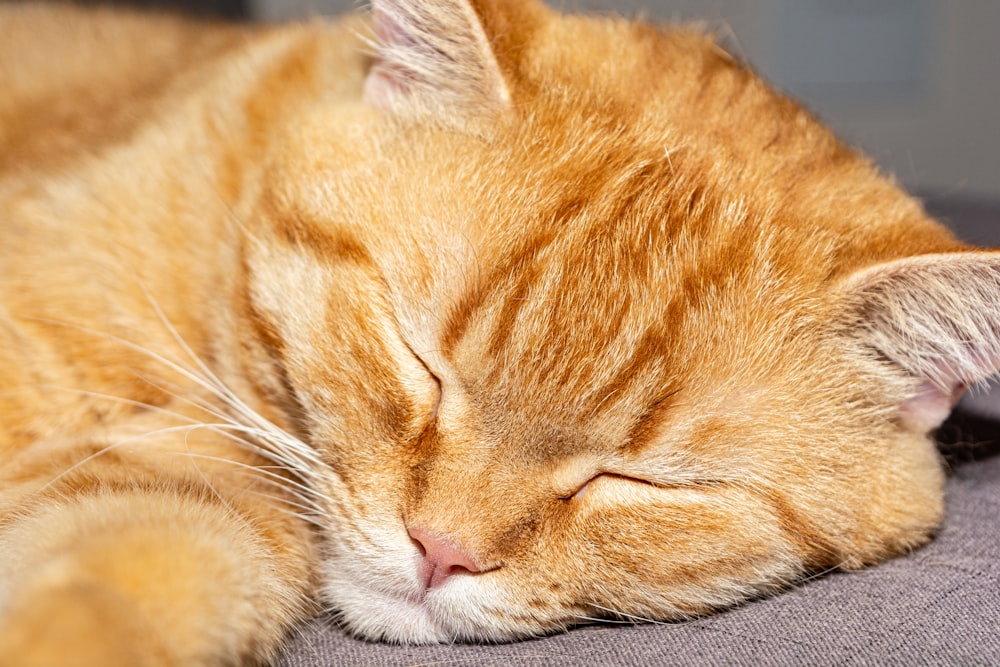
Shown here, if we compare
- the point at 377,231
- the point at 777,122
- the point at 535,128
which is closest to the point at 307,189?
the point at 377,231

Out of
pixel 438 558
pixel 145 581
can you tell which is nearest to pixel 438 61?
pixel 438 558

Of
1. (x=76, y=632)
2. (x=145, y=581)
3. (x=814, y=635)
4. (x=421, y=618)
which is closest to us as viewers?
(x=76, y=632)

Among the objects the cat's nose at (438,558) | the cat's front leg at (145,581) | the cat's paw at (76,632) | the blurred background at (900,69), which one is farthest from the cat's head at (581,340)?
the blurred background at (900,69)

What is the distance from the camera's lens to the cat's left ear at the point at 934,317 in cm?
135

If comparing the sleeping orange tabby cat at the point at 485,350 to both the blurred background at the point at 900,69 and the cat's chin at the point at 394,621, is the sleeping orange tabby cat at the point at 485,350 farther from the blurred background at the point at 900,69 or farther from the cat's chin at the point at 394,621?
the blurred background at the point at 900,69

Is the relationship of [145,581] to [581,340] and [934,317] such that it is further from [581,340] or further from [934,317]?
[934,317]

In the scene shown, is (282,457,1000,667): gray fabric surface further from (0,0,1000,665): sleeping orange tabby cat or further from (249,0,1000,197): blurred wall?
(249,0,1000,197): blurred wall

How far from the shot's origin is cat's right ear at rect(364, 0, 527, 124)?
1459 mm

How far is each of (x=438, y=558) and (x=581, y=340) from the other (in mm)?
360

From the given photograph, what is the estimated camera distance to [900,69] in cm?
595

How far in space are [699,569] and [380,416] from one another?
51cm

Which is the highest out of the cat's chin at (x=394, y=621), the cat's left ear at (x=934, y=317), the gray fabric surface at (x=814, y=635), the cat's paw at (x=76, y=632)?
the cat's left ear at (x=934, y=317)

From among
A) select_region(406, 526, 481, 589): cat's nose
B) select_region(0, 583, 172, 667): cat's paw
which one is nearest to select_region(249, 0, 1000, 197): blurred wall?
select_region(406, 526, 481, 589): cat's nose

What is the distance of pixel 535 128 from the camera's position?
1.47 m
